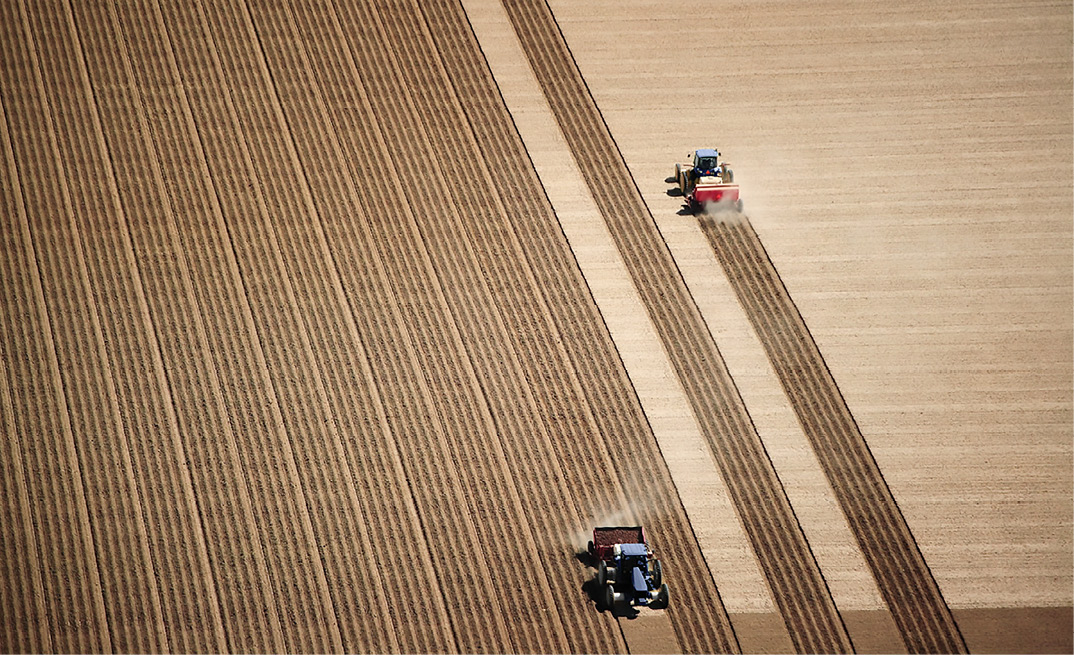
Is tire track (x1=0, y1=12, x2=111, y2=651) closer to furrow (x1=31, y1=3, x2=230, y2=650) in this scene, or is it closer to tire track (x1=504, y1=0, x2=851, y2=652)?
furrow (x1=31, y1=3, x2=230, y2=650)

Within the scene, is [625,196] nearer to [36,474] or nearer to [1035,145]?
[1035,145]

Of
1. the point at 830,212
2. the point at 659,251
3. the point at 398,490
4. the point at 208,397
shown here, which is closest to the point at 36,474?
the point at 208,397

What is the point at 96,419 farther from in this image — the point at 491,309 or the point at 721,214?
the point at 721,214

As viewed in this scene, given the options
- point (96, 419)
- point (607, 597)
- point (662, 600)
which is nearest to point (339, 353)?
point (96, 419)

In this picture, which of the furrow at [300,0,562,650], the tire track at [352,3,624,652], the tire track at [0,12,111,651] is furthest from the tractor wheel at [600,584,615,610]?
the tire track at [0,12,111,651]

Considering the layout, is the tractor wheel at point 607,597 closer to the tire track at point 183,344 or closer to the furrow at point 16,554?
the tire track at point 183,344

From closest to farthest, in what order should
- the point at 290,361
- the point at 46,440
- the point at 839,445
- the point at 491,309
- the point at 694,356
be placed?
the point at 46,440 → the point at 839,445 → the point at 290,361 → the point at 694,356 → the point at 491,309
